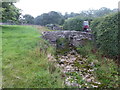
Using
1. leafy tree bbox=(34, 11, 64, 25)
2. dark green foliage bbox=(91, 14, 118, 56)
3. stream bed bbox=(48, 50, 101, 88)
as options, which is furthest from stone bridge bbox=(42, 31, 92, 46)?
leafy tree bbox=(34, 11, 64, 25)

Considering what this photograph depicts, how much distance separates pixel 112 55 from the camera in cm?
429

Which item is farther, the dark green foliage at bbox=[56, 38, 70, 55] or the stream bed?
the dark green foliage at bbox=[56, 38, 70, 55]

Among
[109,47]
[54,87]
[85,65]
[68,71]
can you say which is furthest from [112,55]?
[54,87]

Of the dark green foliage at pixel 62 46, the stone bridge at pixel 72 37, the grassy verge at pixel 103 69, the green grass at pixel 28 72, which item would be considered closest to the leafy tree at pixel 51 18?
the stone bridge at pixel 72 37

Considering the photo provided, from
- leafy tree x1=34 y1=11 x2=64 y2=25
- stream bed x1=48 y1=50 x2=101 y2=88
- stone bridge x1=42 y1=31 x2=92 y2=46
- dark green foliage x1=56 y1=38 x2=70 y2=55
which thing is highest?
leafy tree x1=34 y1=11 x2=64 y2=25

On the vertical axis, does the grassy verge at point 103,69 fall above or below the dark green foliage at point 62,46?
below

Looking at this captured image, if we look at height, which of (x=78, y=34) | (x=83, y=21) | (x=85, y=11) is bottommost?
(x=78, y=34)

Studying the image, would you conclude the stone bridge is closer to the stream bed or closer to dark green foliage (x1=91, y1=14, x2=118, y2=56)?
dark green foliage (x1=91, y1=14, x2=118, y2=56)

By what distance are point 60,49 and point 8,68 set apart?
10.2ft

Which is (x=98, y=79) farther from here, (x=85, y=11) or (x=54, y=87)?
(x=85, y=11)

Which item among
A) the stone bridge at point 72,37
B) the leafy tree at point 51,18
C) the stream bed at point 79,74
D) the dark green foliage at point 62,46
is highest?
the leafy tree at point 51,18

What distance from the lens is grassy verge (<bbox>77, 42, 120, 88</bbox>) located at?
10.2 feet

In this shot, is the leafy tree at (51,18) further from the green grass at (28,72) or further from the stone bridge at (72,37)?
the green grass at (28,72)

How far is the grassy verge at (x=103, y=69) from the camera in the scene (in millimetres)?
3100
